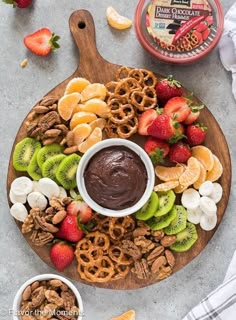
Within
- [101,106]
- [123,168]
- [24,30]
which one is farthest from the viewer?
[24,30]

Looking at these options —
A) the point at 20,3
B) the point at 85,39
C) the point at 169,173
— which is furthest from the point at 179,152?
the point at 20,3

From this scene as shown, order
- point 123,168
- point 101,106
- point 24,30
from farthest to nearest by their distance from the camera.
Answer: point 24,30, point 101,106, point 123,168

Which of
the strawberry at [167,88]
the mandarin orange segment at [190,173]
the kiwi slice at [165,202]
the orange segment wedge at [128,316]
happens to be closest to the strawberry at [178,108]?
the strawberry at [167,88]

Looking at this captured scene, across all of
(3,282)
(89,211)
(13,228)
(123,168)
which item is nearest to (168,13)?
(123,168)

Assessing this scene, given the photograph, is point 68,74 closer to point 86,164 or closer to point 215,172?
point 86,164

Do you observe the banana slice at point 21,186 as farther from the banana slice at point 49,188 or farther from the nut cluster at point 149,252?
the nut cluster at point 149,252

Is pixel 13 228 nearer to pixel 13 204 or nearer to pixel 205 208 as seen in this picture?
pixel 13 204
